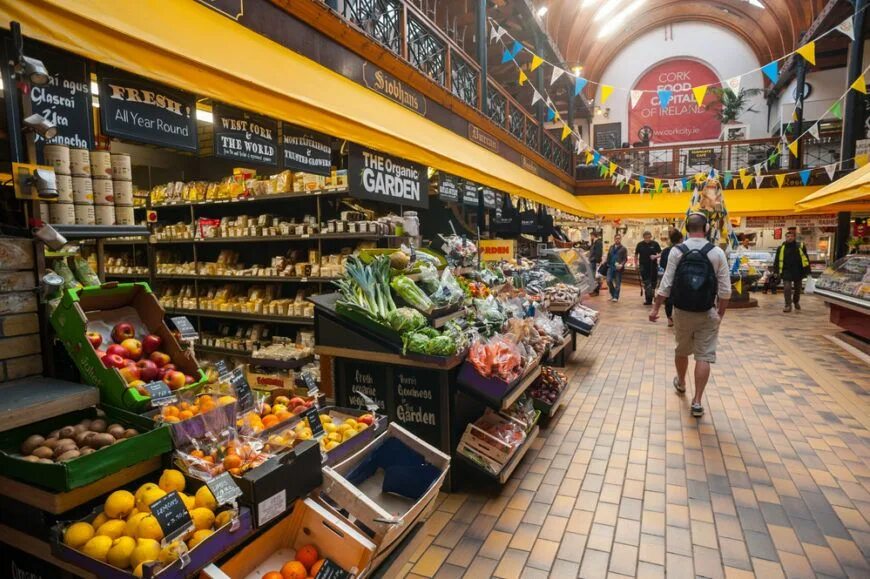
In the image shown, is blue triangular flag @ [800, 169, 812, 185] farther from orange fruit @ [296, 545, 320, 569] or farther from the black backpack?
orange fruit @ [296, 545, 320, 569]

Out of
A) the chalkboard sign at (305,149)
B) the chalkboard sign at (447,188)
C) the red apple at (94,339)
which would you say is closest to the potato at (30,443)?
the red apple at (94,339)

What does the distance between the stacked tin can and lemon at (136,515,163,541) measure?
1.65 meters

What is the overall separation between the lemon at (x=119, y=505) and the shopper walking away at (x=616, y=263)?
447 inches

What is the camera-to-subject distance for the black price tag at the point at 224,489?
4.89ft

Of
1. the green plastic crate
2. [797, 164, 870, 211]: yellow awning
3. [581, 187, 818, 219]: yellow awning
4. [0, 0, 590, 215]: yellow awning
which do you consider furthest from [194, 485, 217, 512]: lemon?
[581, 187, 818, 219]: yellow awning

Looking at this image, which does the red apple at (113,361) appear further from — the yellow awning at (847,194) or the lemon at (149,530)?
the yellow awning at (847,194)

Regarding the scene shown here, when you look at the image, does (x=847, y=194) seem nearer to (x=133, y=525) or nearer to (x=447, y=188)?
(x=447, y=188)

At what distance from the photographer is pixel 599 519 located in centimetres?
279

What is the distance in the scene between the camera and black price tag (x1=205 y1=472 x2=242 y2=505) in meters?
1.49

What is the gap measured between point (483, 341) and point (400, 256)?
974 millimetres

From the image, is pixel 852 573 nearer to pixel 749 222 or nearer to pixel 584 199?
pixel 584 199

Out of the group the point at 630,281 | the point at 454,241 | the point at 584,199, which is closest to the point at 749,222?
the point at 630,281

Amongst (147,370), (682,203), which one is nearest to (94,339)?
(147,370)

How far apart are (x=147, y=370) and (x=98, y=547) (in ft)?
2.76
